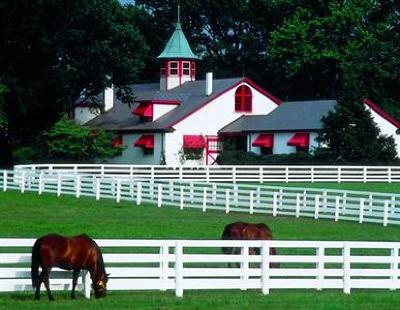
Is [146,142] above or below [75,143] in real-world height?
above

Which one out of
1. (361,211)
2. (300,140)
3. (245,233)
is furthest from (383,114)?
(245,233)

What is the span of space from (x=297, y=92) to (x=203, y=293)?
83.2m

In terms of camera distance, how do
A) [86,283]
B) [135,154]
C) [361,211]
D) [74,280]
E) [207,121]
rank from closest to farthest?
1. [74,280]
2. [86,283]
3. [361,211]
4. [207,121]
5. [135,154]

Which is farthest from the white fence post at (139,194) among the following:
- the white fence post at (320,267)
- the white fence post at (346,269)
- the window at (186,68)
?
the window at (186,68)

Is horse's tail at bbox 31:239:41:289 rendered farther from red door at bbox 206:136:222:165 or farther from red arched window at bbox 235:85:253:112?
red arched window at bbox 235:85:253:112

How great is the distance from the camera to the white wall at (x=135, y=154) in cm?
7806

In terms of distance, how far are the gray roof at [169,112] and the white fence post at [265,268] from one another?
55.7 meters

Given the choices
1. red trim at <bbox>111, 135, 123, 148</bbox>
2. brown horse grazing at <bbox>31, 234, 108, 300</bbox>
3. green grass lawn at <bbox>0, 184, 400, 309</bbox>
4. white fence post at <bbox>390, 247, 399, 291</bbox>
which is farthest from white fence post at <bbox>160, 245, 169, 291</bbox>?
red trim at <bbox>111, 135, 123, 148</bbox>

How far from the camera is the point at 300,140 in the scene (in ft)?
245

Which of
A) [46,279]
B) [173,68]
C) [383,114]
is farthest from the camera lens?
[173,68]

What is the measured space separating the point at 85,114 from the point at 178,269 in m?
64.7

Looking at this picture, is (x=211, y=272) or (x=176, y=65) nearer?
(x=211, y=272)

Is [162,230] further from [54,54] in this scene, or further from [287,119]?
[287,119]

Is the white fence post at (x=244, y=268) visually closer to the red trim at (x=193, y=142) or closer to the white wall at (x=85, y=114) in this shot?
the red trim at (x=193, y=142)
